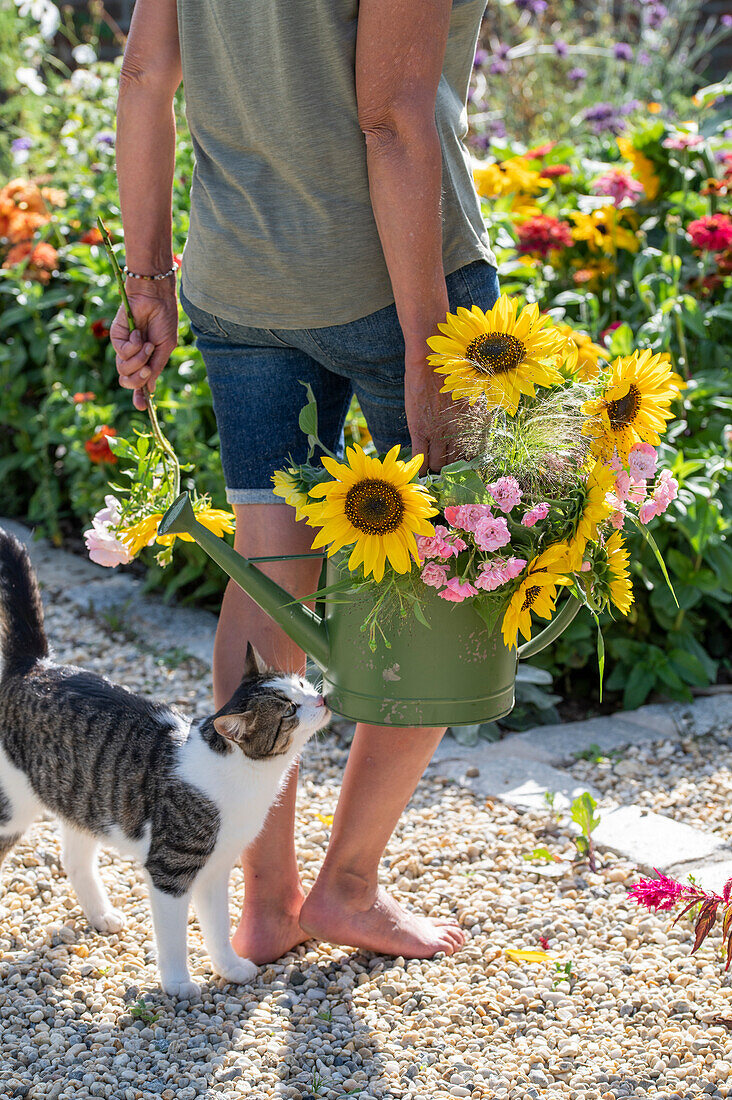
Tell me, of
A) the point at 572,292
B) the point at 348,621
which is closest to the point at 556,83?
the point at 572,292

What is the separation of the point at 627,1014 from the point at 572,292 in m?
2.40

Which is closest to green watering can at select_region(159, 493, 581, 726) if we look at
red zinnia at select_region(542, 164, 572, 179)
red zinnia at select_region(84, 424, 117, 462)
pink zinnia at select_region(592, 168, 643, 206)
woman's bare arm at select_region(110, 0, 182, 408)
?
woman's bare arm at select_region(110, 0, 182, 408)

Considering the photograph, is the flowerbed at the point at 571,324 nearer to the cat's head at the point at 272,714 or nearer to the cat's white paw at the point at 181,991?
the cat's head at the point at 272,714

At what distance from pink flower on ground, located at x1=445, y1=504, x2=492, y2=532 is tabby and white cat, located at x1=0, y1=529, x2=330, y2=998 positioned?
1.90 feet

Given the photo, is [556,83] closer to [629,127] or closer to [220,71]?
[629,127]

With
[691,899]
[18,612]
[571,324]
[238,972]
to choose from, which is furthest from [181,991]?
[571,324]

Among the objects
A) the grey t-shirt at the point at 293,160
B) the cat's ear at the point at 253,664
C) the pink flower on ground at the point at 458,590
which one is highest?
the grey t-shirt at the point at 293,160

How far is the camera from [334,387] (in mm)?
1923

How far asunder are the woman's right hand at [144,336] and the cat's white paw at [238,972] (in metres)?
1.02

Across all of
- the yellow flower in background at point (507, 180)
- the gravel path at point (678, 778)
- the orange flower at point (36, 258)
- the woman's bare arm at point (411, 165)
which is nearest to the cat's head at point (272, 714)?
the woman's bare arm at point (411, 165)

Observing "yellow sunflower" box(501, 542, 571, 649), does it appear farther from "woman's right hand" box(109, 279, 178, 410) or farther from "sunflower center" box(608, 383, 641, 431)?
"woman's right hand" box(109, 279, 178, 410)

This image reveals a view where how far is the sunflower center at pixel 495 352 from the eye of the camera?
149 cm

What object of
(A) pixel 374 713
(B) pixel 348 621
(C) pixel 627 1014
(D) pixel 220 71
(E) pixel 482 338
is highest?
(D) pixel 220 71

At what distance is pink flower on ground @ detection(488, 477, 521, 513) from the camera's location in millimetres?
1447
